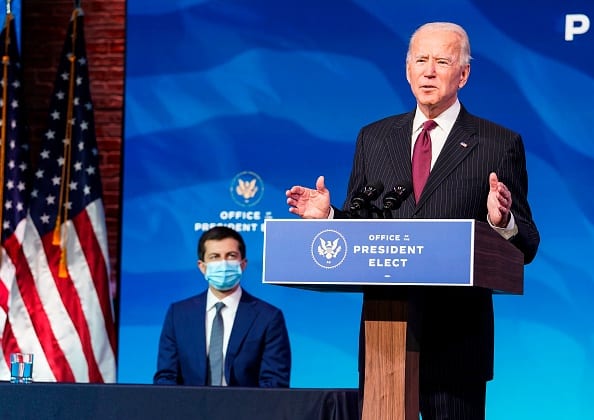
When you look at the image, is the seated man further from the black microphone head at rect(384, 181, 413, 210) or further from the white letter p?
the black microphone head at rect(384, 181, 413, 210)

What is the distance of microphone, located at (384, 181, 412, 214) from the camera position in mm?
2732

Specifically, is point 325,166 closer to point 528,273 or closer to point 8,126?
point 528,273

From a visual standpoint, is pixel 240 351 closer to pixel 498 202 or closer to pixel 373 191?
pixel 373 191

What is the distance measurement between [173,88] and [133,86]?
0.78 feet

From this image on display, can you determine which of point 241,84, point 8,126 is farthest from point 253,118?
point 8,126

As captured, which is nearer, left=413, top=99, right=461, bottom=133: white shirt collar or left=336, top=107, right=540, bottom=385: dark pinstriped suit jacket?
left=336, top=107, right=540, bottom=385: dark pinstriped suit jacket

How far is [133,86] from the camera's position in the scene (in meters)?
6.47

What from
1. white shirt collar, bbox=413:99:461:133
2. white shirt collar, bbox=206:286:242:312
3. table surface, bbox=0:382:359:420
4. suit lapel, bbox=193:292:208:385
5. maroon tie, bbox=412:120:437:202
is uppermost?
white shirt collar, bbox=413:99:461:133

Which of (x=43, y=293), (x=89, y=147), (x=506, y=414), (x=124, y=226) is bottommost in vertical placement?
(x=506, y=414)

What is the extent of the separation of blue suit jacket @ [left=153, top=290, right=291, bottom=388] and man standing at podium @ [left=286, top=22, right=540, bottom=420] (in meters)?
2.14

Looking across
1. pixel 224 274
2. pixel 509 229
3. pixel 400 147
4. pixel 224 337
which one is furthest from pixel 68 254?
pixel 509 229

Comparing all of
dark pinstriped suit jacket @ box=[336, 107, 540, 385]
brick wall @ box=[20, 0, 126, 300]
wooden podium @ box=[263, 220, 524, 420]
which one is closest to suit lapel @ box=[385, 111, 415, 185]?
dark pinstriped suit jacket @ box=[336, 107, 540, 385]

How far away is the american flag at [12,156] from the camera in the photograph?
6.17 meters

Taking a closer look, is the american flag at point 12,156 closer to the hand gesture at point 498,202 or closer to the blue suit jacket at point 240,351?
the blue suit jacket at point 240,351
